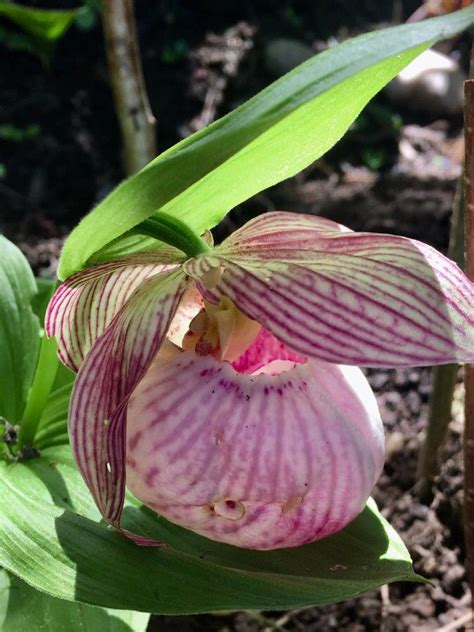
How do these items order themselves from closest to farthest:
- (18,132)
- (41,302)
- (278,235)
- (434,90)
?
(278,235) → (41,302) → (18,132) → (434,90)

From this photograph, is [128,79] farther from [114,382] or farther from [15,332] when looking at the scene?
[114,382]

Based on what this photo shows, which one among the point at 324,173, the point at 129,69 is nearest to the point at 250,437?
the point at 129,69

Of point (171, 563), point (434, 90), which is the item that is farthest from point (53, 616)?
point (434, 90)

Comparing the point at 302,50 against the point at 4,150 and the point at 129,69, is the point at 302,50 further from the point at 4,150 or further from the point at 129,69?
the point at 129,69

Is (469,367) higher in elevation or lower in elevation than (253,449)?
higher

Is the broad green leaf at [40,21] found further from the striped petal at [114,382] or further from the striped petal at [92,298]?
the striped petal at [114,382]

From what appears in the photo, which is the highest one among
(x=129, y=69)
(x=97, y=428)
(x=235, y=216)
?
(x=129, y=69)

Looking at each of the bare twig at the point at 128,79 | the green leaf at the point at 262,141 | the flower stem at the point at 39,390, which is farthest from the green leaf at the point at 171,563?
the bare twig at the point at 128,79
